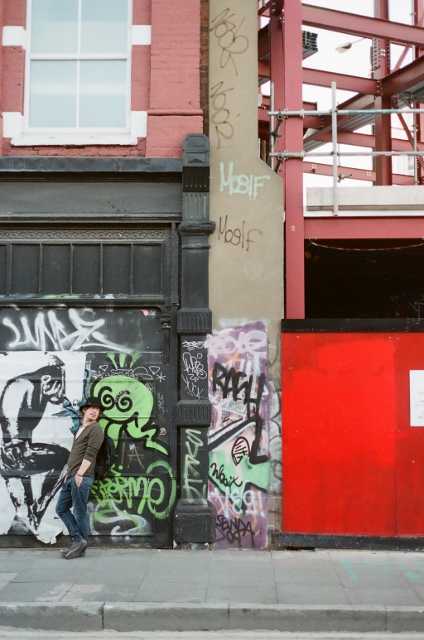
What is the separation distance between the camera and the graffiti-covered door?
27.3 ft

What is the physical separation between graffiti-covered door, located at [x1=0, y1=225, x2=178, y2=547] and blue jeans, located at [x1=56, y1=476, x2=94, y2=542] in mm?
490

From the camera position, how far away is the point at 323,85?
1433 cm

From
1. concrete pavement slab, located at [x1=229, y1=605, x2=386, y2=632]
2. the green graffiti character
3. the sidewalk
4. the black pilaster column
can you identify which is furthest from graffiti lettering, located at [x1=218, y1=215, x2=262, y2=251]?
concrete pavement slab, located at [x1=229, y1=605, x2=386, y2=632]

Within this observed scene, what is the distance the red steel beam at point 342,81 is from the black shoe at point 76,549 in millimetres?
10071

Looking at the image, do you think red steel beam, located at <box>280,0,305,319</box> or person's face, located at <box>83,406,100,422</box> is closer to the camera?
person's face, located at <box>83,406,100,422</box>

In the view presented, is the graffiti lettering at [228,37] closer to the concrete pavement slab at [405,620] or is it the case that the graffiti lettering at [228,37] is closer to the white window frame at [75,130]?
the white window frame at [75,130]

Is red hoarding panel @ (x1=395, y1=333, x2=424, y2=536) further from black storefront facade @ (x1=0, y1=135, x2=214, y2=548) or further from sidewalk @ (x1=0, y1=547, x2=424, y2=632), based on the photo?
black storefront facade @ (x1=0, y1=135, x2=214, y2=548)

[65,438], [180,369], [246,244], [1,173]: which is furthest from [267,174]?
[65,438]

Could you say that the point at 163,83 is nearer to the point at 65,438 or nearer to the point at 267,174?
the point at 267,174

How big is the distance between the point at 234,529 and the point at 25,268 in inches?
157

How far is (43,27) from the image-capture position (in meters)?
9.13

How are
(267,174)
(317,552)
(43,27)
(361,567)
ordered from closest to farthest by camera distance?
(361,567) < (317,552) < (267,174) < (43,27)

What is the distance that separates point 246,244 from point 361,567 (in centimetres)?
382

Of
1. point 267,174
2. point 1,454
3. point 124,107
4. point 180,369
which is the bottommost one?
point 1,454
